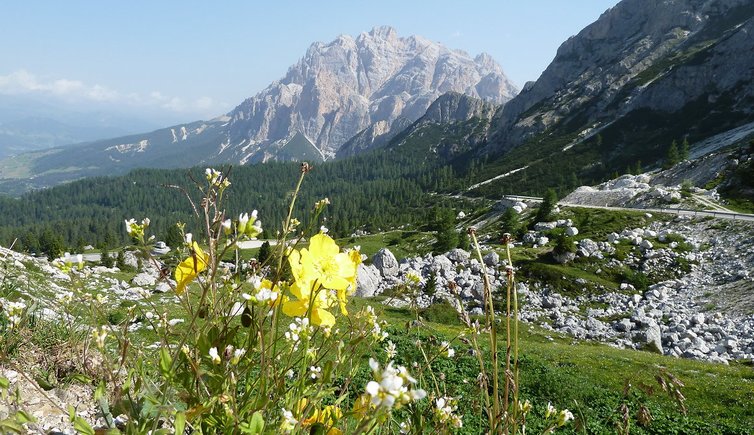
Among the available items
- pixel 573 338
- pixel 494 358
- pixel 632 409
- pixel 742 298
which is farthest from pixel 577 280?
pixel 494 358

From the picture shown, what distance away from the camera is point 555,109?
566 ft

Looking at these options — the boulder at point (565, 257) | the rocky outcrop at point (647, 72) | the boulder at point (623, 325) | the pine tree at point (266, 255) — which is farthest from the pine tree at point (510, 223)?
the rocky outcrop at point (647, 72)

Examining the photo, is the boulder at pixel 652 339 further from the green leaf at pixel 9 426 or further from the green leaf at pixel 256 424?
the green leaf at pixel 9 426

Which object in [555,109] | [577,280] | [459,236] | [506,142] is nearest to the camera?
[577,280]

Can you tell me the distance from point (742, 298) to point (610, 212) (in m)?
22.3

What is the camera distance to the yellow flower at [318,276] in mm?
1637

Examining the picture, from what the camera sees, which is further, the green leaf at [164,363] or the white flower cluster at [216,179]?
the white flower cluster at [216,179]

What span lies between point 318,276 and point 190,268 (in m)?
0.53

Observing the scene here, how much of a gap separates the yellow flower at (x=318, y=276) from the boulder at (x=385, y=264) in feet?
148

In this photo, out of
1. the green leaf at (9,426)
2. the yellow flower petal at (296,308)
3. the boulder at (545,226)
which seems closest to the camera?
the green leaf at (9,426)

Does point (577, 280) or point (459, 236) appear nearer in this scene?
point (577, 280)

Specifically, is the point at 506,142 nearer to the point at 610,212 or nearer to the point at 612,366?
the point at 610,212

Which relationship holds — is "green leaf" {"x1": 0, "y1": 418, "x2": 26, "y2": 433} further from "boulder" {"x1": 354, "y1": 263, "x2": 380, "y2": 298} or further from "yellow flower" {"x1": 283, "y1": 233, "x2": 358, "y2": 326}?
"boulder" {"x1": 354, "y1": 263, "x2": 380, "y2": 298}

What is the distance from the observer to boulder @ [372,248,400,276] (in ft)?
153
